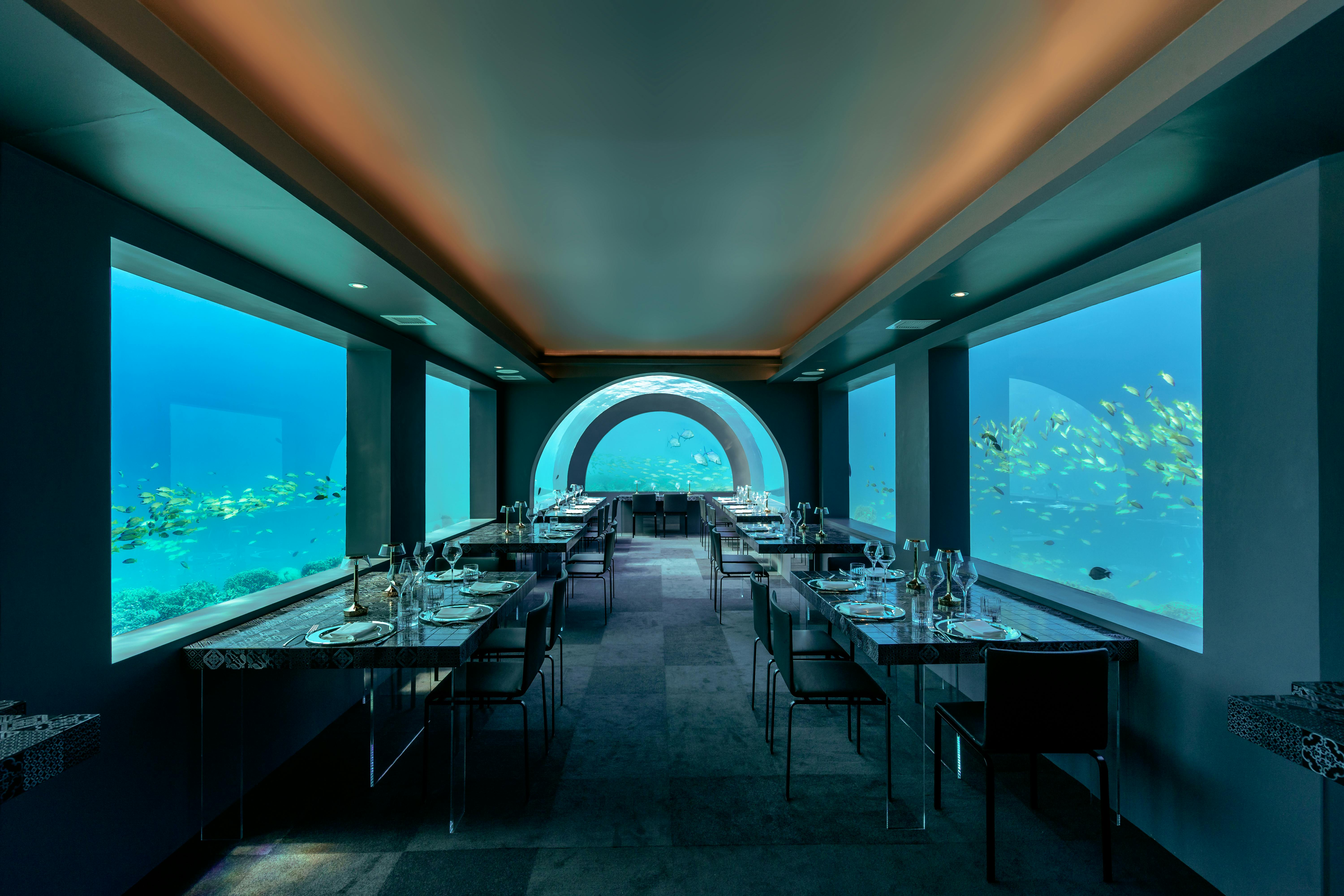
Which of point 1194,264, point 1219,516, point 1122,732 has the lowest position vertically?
point 1122,732

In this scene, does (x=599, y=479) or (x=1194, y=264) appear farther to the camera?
(x=599, y=479)

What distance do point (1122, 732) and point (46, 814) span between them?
369cm

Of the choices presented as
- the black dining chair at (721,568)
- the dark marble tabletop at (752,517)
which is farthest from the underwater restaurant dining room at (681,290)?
the dark marble tabletop at (752,517)

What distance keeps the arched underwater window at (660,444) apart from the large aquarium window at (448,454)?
3.18ft

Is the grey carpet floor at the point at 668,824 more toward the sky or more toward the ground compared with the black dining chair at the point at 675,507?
more toward the ground

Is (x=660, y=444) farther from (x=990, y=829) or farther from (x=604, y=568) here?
(x=990, y=829)

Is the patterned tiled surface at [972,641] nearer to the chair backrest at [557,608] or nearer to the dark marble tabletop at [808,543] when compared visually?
the chair backrest at [557,608]

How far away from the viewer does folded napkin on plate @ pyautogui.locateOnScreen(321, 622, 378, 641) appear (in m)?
2.17

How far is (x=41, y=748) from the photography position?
0.96 meters

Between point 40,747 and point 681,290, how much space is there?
3.80 m

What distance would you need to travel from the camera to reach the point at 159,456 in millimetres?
5395

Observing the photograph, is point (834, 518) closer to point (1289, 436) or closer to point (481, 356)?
point (481, 356)

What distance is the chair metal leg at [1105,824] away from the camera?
5.82 ft

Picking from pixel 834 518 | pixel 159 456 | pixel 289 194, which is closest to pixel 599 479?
pixel 834 518
